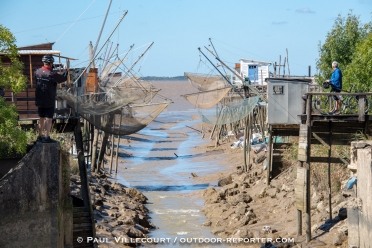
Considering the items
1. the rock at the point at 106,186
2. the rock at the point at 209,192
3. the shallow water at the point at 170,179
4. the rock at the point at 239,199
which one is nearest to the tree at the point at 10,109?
the shallow water at the point at 170,179

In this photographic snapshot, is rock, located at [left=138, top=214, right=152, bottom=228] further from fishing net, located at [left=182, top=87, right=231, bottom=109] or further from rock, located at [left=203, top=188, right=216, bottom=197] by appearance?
fishing net, located at [left=182, top=87, right=231, bottom=109]

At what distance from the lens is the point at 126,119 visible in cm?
1988

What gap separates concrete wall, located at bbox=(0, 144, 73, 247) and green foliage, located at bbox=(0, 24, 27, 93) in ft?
2.54

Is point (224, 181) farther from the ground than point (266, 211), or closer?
closer

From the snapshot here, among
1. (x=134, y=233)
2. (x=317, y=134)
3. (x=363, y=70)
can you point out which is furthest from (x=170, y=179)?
(x=317, y=134)

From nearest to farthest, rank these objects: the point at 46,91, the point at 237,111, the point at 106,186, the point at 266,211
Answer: the point at 46,91 < the point at 266,211 < the point at 106,186 < the point at 237,111

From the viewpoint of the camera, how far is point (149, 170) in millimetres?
29641

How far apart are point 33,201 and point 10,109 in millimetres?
1109

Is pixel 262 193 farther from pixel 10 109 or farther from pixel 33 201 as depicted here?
pixel 10 109

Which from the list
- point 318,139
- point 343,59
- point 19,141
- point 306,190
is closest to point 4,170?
point 19,141

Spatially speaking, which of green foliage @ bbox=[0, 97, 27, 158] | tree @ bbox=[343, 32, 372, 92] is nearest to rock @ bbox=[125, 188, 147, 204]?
tree @ bbox=[343, 32, 372, 92]

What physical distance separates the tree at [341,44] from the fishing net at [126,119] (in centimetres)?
582

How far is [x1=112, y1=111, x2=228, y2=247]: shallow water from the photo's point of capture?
1734 centimetres

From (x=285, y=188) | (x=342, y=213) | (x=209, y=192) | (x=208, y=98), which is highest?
(x=208, y=98)
